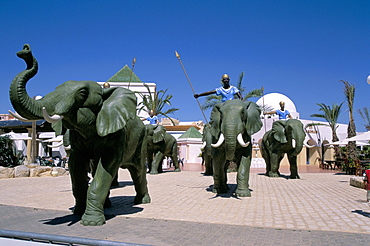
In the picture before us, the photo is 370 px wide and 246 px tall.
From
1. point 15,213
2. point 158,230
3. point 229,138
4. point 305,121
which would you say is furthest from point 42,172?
point 305,121

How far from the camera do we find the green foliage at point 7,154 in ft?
60.2

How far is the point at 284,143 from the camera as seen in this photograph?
1384 centimetres

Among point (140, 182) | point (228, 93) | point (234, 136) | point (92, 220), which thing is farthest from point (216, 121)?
point (92, 220)

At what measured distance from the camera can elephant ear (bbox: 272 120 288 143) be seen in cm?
1385

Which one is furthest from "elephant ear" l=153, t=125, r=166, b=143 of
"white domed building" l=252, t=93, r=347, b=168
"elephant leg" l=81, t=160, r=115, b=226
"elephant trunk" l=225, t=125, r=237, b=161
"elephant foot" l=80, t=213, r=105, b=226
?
"white domed building" l=252, t=93, r=347, b=168

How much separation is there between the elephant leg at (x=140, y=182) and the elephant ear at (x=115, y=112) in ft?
6.05

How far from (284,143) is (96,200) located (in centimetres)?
1005

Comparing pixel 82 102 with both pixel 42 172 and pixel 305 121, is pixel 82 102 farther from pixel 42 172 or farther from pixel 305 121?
pixel 305 121

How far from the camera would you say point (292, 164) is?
1410cm

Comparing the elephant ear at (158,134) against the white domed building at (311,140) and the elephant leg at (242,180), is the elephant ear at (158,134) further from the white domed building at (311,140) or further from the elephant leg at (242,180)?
the white domed building at (311,140)

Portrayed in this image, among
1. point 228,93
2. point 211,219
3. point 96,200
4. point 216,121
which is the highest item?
point 228,93

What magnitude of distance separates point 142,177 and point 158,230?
229cm

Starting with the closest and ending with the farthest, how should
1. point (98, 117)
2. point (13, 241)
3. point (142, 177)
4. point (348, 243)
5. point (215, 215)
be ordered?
point (13, 241) < point (348, 243) < point (98, 117) < point (215, 215) < point (142, 177)

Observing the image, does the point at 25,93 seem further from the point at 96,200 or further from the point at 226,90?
the point at 226,90
